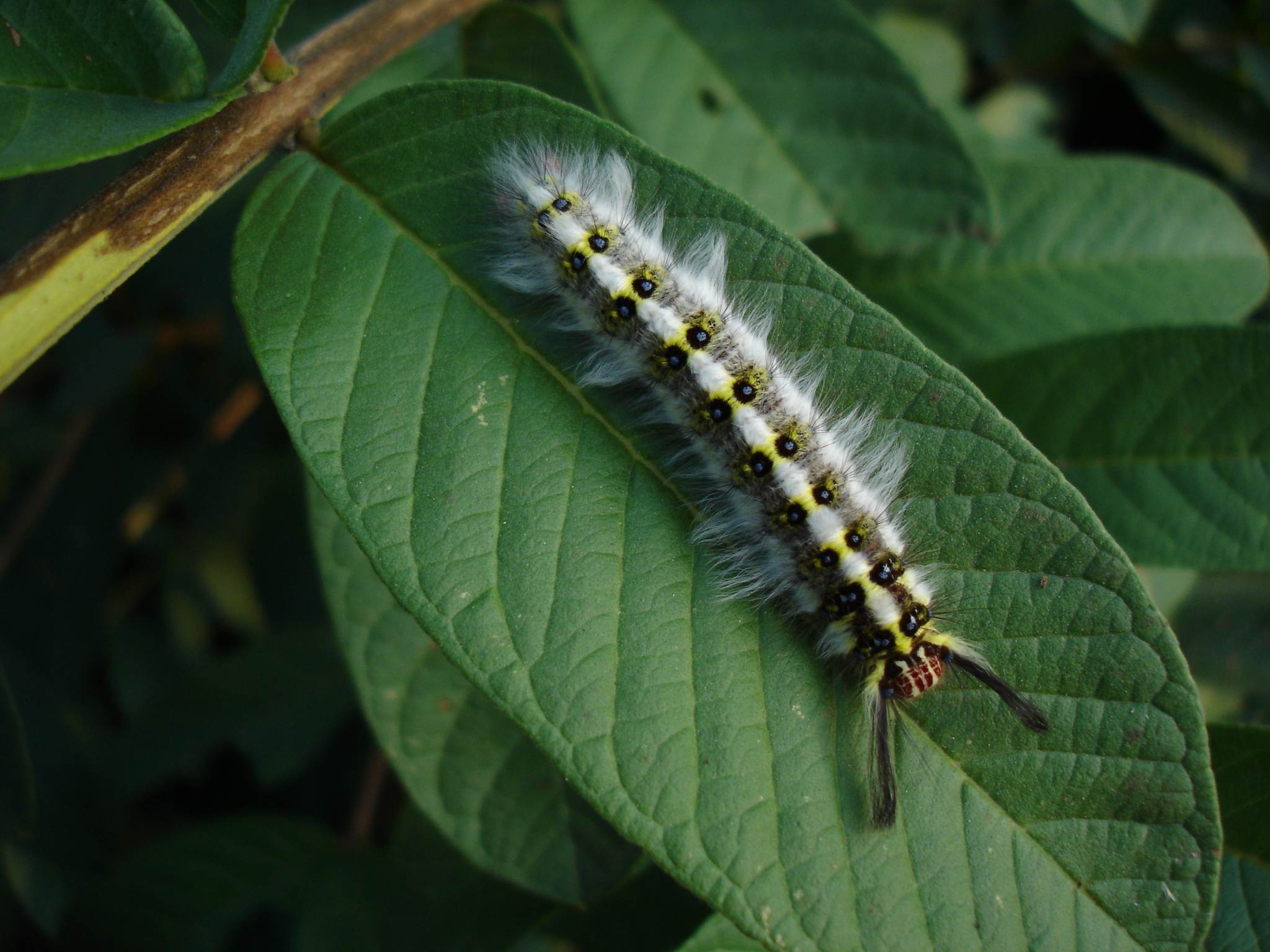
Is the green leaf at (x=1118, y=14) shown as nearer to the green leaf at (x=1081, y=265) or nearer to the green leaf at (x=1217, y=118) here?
the green leaf at (x=1081, y=265)

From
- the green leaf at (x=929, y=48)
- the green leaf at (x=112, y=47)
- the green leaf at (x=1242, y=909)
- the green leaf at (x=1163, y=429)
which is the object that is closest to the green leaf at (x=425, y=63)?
the green leaf at (x=112, y=47)

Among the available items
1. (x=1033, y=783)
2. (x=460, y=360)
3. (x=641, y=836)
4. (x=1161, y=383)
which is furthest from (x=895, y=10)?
(x=641, y=836)

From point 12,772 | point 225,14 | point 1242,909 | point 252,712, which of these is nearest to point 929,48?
point 225,14

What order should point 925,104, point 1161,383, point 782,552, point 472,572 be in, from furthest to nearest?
point 925,104 < point 1161,383 < point 782,552 < point 472,572

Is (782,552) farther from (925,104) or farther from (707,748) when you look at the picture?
(925,104)

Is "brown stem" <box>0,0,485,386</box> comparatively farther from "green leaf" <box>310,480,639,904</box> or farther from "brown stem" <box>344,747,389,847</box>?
"brown stem" <box>344,747,389,847</box>

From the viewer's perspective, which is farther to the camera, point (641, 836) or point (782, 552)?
point (782, 552)
